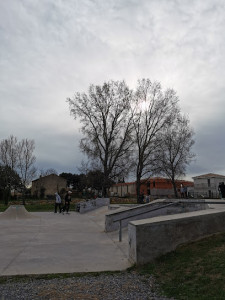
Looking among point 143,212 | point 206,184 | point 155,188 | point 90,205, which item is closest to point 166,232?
point 143,212

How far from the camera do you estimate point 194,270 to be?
15.1ft

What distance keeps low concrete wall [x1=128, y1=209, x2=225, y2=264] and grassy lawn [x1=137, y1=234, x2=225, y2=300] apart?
0.56ft

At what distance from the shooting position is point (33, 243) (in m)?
8.17

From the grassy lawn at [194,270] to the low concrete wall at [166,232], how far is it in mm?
169

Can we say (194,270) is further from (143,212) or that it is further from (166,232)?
(143,212)

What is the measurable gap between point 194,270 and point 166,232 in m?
1.30

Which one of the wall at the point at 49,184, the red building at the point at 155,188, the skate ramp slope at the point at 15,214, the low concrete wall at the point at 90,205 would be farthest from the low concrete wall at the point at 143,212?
the wall at the point at 49,184

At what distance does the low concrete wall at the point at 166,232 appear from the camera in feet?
18.4

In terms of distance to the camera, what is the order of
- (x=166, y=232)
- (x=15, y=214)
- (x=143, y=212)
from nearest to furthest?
(x=166, y=232), (x=143, y=212), (x=15, y=214)

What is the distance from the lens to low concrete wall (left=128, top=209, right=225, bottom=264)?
561cm

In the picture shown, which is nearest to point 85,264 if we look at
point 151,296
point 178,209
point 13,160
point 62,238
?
point 151,296

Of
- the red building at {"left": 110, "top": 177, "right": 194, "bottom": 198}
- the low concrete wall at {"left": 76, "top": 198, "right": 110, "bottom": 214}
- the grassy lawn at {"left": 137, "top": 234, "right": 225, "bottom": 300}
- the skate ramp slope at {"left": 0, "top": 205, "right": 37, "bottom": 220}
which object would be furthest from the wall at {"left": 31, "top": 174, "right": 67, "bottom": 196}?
the grassy lawn at {"left": 137, "top": 234, "right": 225, "bottom": 300}

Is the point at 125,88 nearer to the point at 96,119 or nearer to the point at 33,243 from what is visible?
the point at 96,119

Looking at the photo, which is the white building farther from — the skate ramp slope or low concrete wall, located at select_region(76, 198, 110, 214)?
the skate ramp slope
